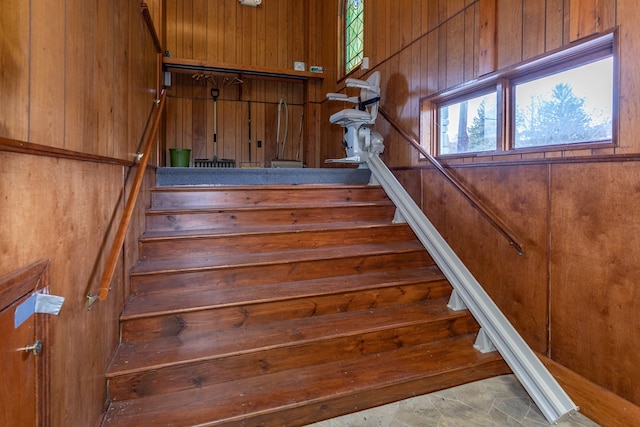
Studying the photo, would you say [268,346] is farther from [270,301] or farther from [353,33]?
[353,33]

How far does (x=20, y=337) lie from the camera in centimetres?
85

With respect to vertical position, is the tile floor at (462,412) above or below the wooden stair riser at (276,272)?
below

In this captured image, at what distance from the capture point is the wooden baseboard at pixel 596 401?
1.65 m

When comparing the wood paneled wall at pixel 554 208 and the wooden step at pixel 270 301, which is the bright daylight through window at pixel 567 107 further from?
the wooden step at pixel 270 301

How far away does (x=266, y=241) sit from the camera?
2621 mm

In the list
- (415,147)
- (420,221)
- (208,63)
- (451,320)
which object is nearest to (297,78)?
(208,63)

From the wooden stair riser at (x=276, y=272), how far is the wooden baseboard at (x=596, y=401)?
1.13 metres

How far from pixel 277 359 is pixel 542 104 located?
221 cm

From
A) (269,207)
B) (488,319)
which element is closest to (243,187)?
(269,207)

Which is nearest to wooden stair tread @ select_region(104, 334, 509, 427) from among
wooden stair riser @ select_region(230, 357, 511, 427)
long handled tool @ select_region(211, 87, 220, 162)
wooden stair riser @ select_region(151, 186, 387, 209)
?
wooden stair riser @ select_region(230, 357, 511, 427)

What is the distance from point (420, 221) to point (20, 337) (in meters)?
2.65

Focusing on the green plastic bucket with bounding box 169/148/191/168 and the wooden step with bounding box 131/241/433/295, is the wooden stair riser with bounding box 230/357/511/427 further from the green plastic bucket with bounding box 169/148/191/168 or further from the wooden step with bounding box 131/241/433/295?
the green plastic bucket with bounding box 169/148/191/168

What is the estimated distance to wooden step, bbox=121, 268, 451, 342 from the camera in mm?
1936

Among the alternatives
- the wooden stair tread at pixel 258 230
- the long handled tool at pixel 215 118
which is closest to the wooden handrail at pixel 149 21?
the wooden stair tread at pixel 258 230
